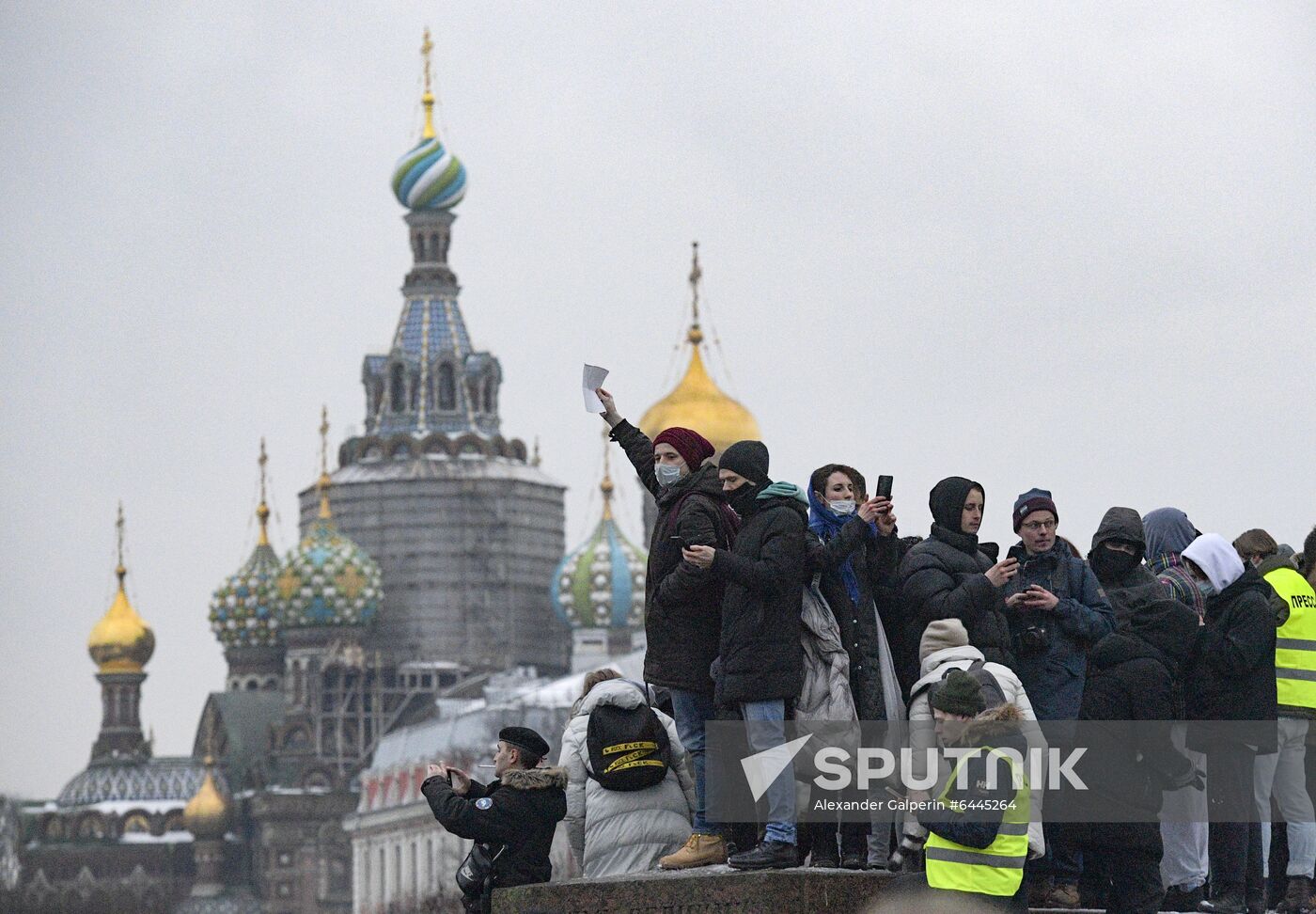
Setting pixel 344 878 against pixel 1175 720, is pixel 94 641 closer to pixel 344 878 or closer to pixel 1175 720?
pixel 344 878

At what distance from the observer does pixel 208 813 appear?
306 ft

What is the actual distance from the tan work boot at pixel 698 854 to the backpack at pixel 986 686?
A: 100 cm

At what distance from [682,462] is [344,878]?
78.6 m

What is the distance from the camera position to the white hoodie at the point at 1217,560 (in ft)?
40.7

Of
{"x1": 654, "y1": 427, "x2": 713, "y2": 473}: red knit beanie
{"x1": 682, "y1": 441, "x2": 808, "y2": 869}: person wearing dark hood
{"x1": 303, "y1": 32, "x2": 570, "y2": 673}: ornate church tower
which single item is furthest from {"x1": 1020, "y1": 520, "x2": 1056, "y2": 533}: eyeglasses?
{"x1": 303, "y1": 32, "x2": 570, "y2": 673}: ornate church tower

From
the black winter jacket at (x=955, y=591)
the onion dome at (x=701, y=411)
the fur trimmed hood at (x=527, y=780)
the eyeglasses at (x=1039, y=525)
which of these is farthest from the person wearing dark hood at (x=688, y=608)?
the onion dome at (x=701, y=411)

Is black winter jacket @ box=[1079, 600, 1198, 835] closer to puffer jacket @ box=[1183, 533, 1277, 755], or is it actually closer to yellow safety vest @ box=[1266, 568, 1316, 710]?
puffer jacket @ box=[1183, 533, 1277, 755]

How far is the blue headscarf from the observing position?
1181cm

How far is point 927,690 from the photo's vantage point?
11164 mm

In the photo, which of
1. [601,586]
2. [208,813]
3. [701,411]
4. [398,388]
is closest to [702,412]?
[701,411]

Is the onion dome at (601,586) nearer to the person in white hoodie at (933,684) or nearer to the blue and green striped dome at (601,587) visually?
the blue and green striped dome at (601,587)

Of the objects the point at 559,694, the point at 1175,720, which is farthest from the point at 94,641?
the point at 1175,720

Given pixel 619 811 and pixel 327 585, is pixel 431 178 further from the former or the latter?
pixel 619 811

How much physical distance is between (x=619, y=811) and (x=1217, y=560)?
7.83 ft
